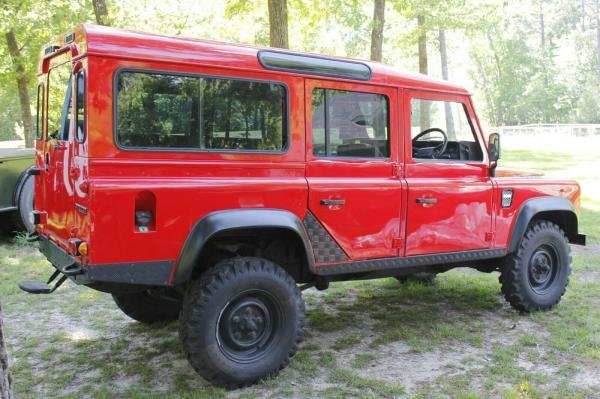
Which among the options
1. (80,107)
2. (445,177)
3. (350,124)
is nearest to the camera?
(80,107)

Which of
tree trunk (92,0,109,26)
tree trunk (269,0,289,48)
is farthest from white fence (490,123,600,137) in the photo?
tree trunk (92,0,109,26)

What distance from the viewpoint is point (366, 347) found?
4.52 m

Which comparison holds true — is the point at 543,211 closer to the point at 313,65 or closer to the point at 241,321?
the point at 313,65

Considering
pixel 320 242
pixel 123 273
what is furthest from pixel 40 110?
pixel 320 242

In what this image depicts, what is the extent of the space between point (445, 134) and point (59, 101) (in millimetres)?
3112

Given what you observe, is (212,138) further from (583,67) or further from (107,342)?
(583,67)

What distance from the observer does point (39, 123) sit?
14.9ft

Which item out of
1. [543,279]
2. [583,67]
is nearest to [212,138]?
[543,279]

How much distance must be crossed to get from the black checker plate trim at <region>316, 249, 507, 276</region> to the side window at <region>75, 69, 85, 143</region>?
1764mm

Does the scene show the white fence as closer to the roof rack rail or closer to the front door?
the roof rack rail

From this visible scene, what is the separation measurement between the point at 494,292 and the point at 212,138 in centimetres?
374

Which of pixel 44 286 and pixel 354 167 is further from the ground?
pixel 354 167

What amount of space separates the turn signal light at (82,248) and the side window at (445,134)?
264 centimetres

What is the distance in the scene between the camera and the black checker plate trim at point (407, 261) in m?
4.14
